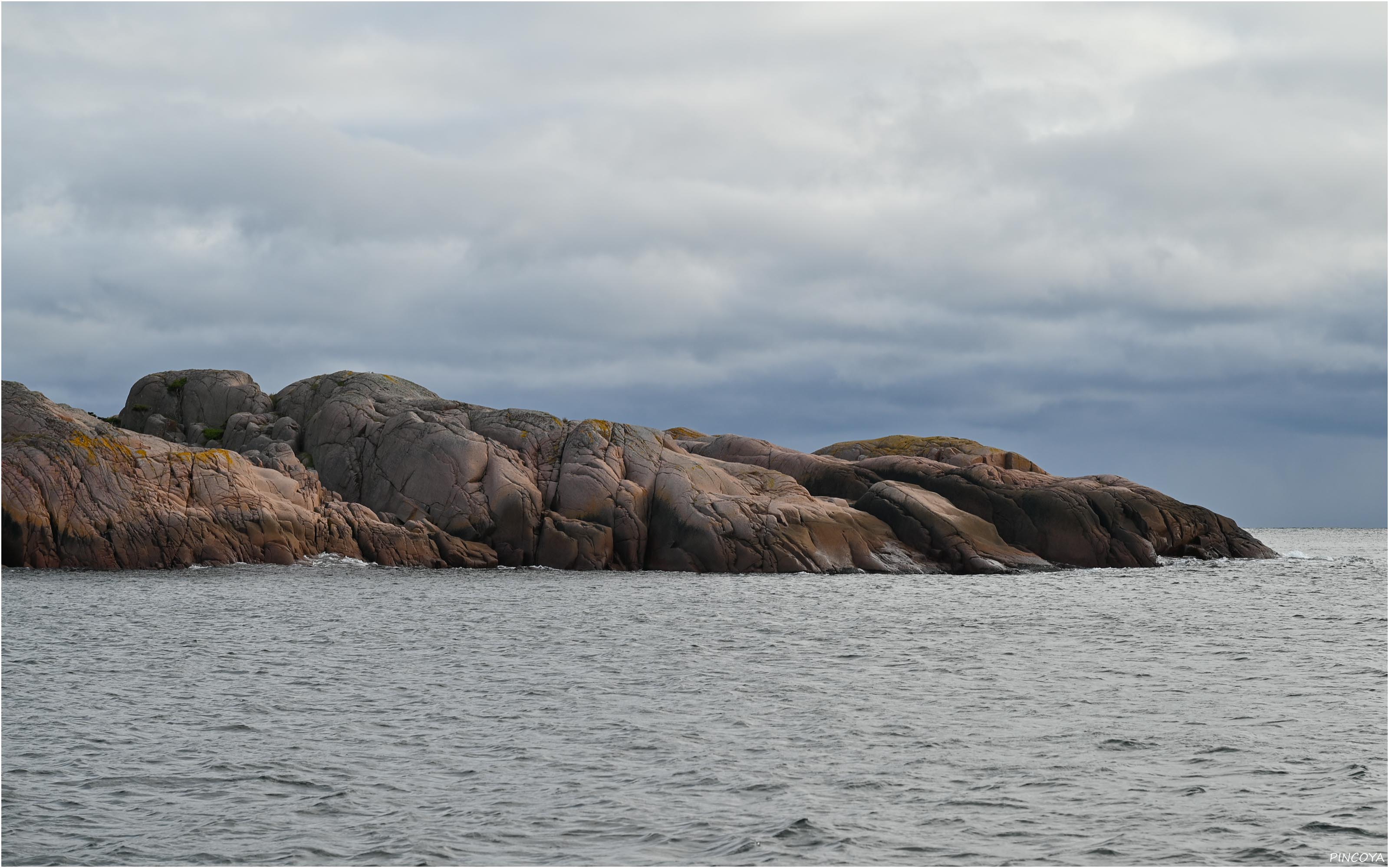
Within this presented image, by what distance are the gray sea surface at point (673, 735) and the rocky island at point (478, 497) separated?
31.4 ft

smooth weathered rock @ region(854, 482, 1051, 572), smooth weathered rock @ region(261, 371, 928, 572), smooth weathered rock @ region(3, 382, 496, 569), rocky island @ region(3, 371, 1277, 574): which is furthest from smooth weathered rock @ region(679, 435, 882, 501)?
smooth weathered rock @ region(3, 382, 496, 569)

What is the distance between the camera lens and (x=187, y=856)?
12641mm

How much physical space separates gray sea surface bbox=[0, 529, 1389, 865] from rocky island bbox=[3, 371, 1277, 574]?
9579 millimetres

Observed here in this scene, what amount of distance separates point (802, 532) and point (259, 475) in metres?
24.4

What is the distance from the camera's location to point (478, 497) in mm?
51969

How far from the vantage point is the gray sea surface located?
1341 centimetres

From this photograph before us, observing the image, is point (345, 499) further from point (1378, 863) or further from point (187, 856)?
point (1378, 863)

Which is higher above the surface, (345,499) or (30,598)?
(345,499)

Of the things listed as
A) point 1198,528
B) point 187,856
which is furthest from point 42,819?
point 1198,528

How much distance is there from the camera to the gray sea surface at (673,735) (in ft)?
44.0

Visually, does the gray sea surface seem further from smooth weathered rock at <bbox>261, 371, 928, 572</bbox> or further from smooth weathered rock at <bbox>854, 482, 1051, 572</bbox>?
smooth weathered rock at <bbox>854, 482, 1051, 572</bbox>

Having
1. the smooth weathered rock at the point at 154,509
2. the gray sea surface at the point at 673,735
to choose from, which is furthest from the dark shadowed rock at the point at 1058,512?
the smooth weathered rock at the point at 154,509

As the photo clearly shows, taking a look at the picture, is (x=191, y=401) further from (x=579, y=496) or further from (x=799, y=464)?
(x=799, y=464)

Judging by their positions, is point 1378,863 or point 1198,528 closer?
point 1378,863
